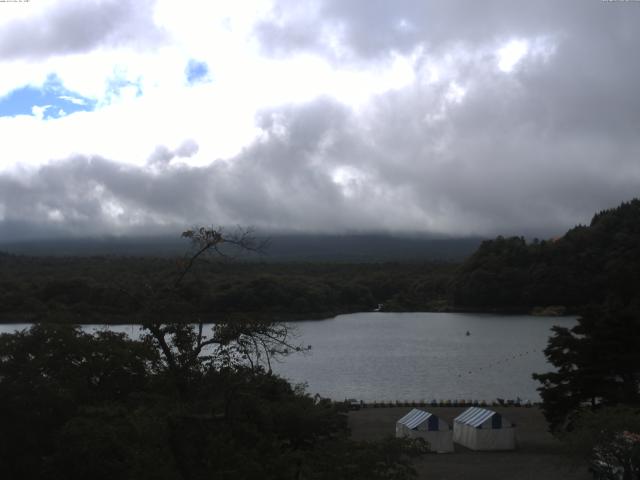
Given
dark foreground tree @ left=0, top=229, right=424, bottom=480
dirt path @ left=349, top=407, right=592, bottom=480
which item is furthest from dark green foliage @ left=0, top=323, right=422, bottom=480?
dirt path @ left=349, top=407, right=592, bottom=480

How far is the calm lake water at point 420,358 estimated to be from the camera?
33.5 meters

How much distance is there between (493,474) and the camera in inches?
680

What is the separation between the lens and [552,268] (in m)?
72.9

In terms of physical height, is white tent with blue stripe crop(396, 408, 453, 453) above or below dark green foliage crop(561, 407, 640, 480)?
below

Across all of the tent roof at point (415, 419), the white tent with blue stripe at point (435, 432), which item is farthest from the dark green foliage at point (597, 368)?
the tent roof at point (415, 419)

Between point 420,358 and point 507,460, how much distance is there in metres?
25.3

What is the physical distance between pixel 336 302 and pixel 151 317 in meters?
65.0

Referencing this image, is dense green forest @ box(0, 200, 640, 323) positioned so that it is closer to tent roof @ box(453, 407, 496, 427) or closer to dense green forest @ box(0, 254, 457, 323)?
dense green forest @ box(0, 254, 457, 323)

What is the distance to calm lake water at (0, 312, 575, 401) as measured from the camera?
33469mm

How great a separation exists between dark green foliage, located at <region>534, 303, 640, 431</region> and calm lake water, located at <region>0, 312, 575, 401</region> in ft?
31.9

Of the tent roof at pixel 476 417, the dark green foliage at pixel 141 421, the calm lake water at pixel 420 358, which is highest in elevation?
the dark green foliage at pixel 141 421

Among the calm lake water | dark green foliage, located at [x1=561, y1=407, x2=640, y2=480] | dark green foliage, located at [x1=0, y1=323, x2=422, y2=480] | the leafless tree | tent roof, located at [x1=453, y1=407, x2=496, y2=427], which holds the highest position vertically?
the leafless tree

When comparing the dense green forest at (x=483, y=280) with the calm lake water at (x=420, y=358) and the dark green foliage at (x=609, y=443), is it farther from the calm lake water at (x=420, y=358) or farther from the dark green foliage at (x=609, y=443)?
the dark green foliage at (x=609, y=443)

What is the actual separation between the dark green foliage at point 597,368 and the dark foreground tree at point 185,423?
11.3 meters
